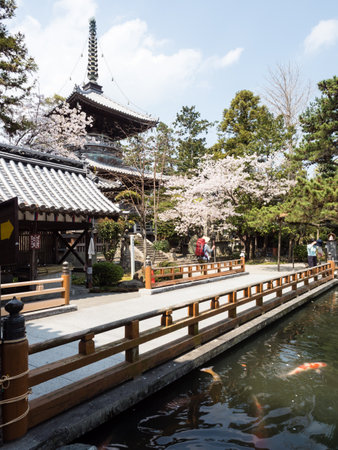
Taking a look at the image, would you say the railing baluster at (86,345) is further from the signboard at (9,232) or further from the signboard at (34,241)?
the signboard at (34,241)

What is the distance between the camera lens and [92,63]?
36344 millimetres

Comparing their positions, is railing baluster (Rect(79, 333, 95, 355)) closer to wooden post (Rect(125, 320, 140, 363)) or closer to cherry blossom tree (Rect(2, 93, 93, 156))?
wooden post (Rect(125, 320, 140, 363))

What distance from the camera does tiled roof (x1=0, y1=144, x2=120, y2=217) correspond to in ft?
30.1

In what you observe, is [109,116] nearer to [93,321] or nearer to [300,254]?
[300,254]

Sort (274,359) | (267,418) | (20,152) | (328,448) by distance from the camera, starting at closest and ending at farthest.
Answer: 1. (328,448)
2. (267,418)
3. (274,359)
4. (20,152)

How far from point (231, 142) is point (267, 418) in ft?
99.8

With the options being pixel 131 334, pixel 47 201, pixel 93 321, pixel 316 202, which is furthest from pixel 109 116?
pixel 131 334

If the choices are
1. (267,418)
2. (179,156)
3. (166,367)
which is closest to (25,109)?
(179,156)

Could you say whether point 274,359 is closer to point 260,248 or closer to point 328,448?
point 328,448

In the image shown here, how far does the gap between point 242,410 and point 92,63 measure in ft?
132

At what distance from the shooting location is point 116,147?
2730 cm

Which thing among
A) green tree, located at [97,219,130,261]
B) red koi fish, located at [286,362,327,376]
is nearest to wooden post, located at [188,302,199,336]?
red koi fish, located at [286,362,327,376]

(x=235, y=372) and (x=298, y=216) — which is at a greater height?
(x=298, y=216)

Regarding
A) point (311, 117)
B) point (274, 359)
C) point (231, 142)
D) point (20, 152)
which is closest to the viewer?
point (274, 359)
